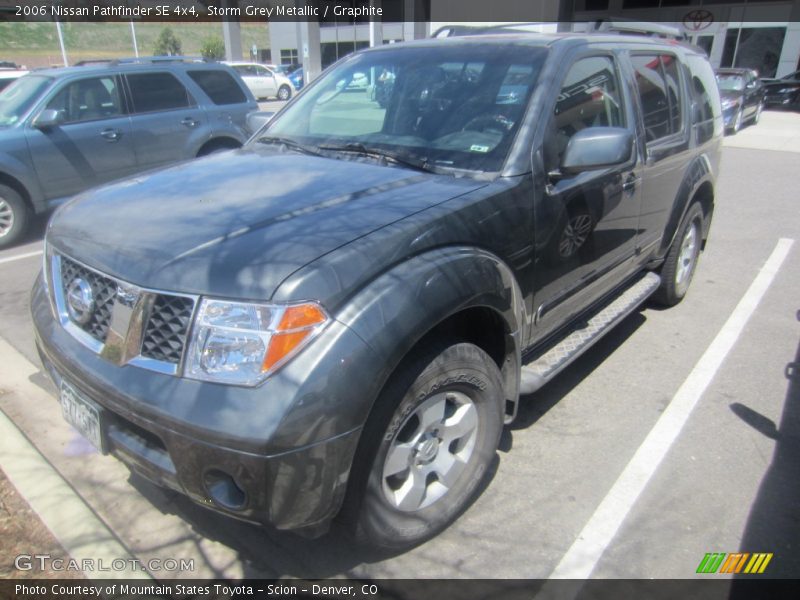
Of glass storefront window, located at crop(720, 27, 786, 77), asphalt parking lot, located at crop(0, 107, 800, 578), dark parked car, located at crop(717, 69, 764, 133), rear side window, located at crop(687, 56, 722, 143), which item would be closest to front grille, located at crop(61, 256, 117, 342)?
asphalt parking lot, located at crop(0, 107, 800, 578)

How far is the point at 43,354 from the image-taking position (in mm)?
2523

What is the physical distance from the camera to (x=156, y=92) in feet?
24.8

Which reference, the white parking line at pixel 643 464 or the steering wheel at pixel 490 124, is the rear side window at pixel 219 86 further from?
the white parking line at pixel 643 464

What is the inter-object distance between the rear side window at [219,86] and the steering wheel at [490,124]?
6247mm

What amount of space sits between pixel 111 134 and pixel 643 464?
22.2 feet

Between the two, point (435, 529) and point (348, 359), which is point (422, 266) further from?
point (435, 529)

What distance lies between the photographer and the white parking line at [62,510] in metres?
2.34

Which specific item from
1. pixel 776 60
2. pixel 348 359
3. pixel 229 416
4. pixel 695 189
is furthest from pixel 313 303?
pixel 776 60

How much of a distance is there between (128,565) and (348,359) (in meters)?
1.33

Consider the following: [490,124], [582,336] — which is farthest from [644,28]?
[490,124]

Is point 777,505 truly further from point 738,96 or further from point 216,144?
point 738,96

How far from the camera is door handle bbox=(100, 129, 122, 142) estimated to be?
23.0 feet

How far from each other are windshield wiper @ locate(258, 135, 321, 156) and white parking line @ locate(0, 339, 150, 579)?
1977 millimetres

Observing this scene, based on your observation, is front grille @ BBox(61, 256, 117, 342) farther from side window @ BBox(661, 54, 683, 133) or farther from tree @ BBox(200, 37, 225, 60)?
tree @ BBox(200, 37, 225, 60)
